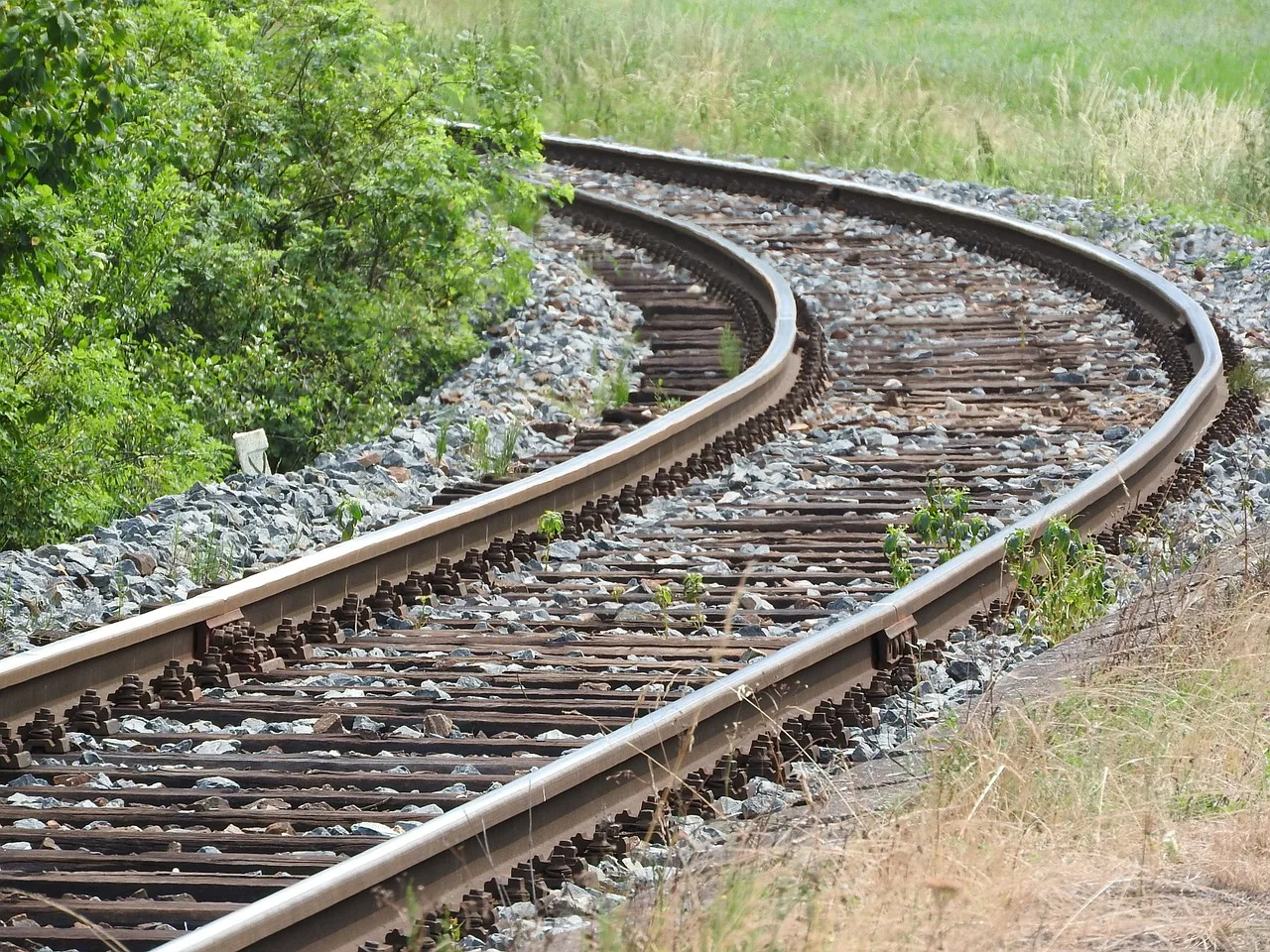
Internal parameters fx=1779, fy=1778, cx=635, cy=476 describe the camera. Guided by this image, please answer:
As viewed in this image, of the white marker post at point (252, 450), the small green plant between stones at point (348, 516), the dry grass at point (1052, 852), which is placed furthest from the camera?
the white marker post at point (252, 450)

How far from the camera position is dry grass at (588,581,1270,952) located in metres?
3.47

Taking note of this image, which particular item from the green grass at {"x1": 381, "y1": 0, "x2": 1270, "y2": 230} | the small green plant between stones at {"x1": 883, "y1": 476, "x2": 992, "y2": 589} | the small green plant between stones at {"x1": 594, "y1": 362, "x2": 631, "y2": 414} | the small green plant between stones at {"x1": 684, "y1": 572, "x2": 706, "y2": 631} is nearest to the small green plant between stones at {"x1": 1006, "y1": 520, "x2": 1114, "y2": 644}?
the small green plant between stones at {"x1": 883, "y1": 476, "x2": 992, "y2": 589}

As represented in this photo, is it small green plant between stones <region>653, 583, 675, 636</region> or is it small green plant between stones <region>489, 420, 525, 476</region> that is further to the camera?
small green plant between stones <region>489, 420, 525, 476</region>

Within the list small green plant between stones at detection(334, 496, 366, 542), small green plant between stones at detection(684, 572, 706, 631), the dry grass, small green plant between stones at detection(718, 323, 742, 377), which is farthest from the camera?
small green plant between stones at detection(718, 323, 742, 377)

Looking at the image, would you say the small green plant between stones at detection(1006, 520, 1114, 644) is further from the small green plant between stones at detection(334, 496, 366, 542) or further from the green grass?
the green grass

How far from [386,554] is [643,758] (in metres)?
2.22

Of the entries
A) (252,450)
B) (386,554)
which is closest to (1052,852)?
(386,554)

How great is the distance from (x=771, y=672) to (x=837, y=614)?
3.95 feet

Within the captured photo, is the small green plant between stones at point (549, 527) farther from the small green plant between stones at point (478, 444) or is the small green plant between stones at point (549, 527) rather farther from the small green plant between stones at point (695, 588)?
the small green plant between stones at point (478, 444)

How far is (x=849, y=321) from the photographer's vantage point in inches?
479

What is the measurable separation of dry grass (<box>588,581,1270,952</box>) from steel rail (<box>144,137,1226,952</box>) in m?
0.50

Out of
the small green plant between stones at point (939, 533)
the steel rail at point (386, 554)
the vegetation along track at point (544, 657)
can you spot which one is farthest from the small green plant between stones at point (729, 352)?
the small green plant between stones at point (939, 533)

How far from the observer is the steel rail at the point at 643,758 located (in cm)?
364

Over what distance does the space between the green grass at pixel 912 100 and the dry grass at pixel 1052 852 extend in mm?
11778
